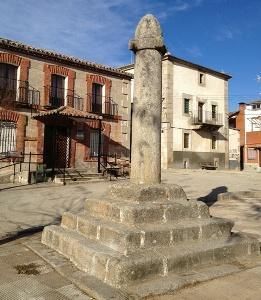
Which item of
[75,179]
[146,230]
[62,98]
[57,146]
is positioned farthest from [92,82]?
[146,230]

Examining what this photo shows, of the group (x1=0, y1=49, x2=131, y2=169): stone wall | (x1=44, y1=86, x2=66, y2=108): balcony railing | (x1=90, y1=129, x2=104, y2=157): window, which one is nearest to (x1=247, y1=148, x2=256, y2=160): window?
(x1=0, y1=49, x2=131, y2=169): stone wall

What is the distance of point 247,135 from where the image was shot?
4141 cm

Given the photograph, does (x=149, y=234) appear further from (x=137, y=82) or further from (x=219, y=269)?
(x=137, y=82)

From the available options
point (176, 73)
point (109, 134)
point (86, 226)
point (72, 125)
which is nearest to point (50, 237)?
point (86, 226)

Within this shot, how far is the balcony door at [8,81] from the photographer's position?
17.5m

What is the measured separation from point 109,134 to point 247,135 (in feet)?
82.3

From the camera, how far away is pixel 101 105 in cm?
2141

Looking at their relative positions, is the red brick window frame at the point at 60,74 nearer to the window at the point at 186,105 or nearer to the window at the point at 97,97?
the window at the point at 97,97

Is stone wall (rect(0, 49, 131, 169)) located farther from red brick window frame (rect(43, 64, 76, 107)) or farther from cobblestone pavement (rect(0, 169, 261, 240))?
cobblestone pavement (rect(0, 169, 261, 240))

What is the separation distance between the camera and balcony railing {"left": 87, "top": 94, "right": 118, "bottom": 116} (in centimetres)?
2078

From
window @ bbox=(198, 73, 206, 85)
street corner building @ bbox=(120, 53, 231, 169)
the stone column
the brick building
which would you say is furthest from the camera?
the brick building

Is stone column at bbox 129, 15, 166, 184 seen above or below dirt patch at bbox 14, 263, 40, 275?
above

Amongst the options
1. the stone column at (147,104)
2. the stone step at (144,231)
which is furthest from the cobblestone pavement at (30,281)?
the stone column at (147,104)

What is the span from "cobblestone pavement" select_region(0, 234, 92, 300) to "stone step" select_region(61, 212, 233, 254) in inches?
28.7
